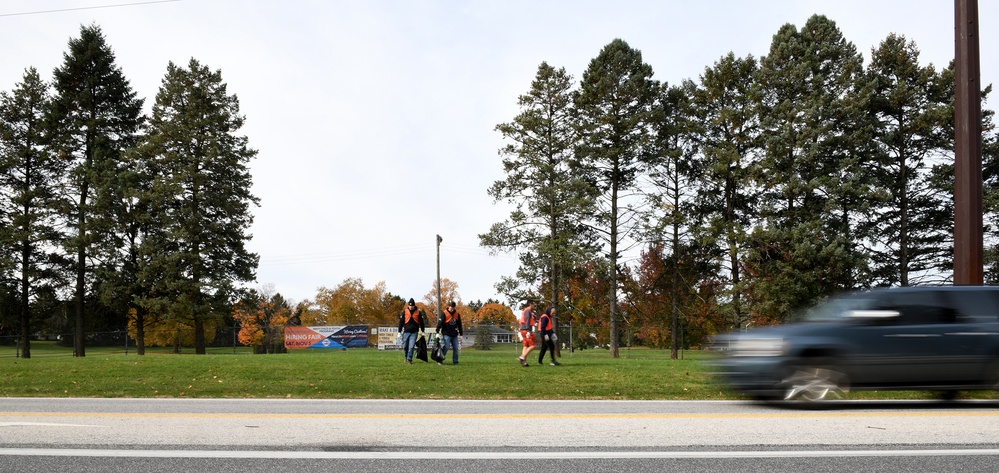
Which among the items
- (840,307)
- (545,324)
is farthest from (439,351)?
(840,307)

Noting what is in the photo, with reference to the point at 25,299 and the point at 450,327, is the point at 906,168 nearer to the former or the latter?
the point at 450,327

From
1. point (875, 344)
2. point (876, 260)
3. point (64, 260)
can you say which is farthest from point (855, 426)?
point (64, 260)

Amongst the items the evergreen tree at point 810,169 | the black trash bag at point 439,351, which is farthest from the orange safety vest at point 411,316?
the evergreen tree at point 810,169

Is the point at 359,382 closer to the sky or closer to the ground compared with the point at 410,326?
closer to the ground

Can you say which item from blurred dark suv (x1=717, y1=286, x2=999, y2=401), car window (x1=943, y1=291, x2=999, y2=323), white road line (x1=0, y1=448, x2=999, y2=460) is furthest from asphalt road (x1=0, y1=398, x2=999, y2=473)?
car window (x1=943, y1=291, x2=999, y2=323)

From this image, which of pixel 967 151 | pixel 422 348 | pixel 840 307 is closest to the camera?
pixel 840 307

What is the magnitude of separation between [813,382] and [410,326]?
1169cm

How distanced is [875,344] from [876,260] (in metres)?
31.3

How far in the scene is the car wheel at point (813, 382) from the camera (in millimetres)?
9320

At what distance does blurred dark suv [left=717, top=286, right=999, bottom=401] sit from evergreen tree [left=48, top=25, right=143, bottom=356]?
40.3 m

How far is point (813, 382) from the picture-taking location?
933 centimetres

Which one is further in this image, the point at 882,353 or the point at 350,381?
the point at 350,381

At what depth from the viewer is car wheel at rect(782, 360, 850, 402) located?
932 cm

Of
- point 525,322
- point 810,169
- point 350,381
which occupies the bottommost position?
point 350,381
